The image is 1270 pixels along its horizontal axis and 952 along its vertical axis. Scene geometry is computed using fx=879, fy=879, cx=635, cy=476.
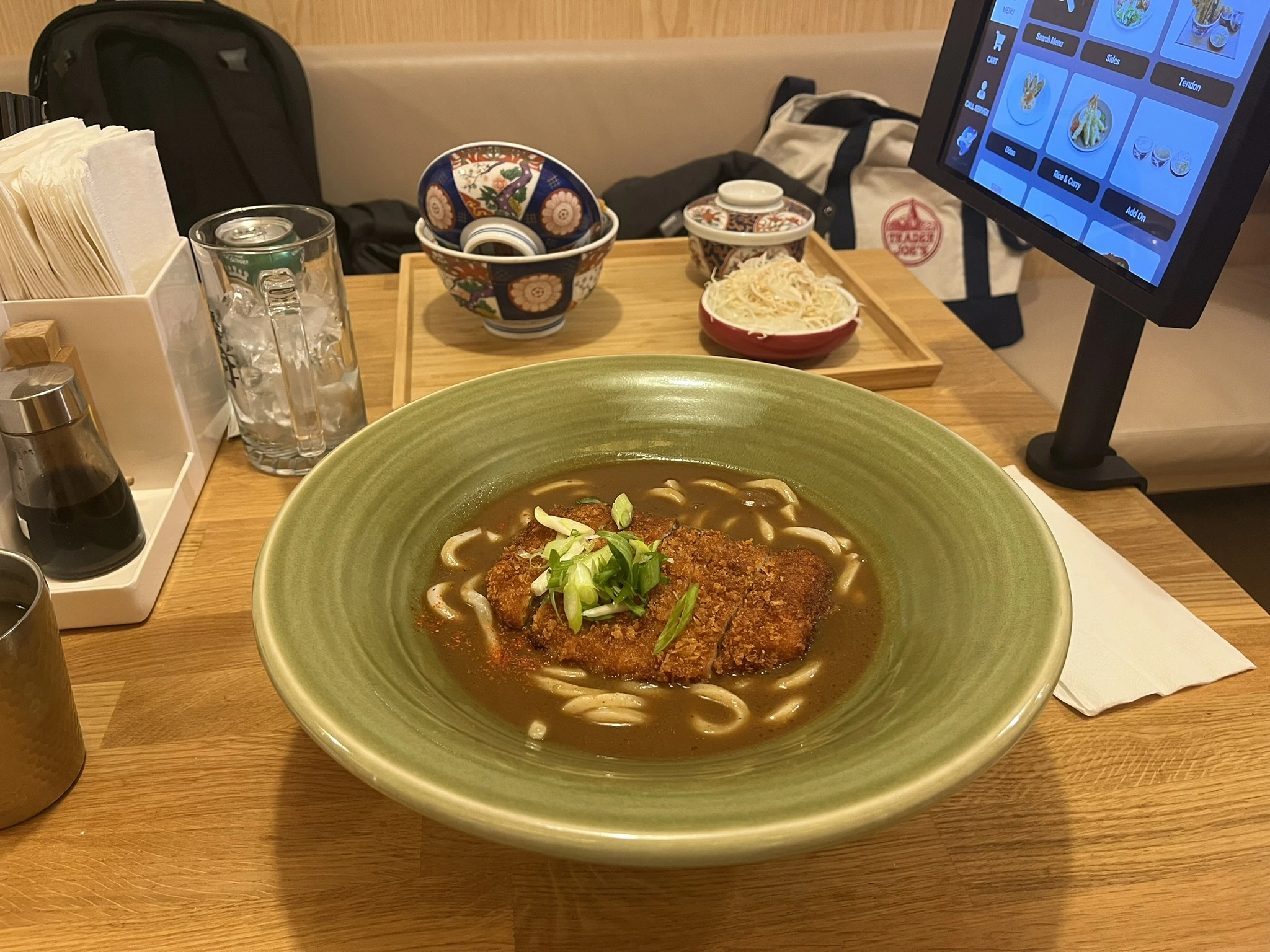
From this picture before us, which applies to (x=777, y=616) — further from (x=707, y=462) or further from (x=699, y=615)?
(x=707, y=462)

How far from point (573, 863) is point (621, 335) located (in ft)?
3.96

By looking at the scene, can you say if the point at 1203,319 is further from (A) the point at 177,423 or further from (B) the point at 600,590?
(A) the point at 177,423

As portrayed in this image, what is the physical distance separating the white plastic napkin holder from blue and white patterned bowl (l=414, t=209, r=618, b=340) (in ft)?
1.60

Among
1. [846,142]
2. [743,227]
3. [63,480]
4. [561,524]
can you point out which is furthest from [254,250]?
[846,142]

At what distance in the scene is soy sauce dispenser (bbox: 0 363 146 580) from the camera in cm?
99

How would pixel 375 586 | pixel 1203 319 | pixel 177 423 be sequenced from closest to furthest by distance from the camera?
pixel 375 586 < pixel 177 423 < pixel 1203 319

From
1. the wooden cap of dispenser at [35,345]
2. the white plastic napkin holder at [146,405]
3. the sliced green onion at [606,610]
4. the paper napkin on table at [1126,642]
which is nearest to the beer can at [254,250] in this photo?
the white plastic napkin holder at [146,405]

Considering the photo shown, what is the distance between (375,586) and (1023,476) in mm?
1056

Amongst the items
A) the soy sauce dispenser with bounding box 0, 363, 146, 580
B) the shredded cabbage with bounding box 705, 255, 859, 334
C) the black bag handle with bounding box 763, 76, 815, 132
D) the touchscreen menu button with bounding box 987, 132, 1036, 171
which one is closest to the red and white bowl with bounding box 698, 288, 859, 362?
the shredded cabbage with bounding box 705, 255, 859, 334

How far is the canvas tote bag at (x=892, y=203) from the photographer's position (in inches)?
114

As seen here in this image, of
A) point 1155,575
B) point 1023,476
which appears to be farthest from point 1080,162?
point 1155,575

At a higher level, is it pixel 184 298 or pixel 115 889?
pixel 184 298

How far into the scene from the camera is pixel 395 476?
107 cm

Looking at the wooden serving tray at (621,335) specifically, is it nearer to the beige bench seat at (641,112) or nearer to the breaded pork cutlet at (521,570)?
the breaded pork cutlet at (521,570)
